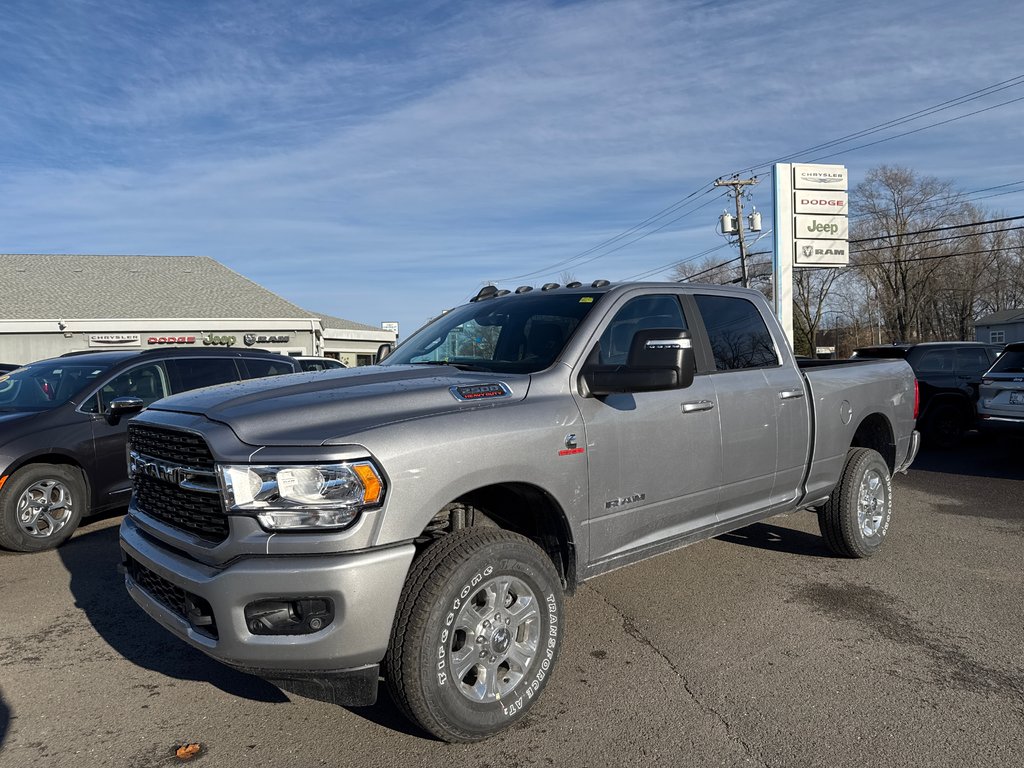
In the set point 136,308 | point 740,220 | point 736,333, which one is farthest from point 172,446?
point 740,220

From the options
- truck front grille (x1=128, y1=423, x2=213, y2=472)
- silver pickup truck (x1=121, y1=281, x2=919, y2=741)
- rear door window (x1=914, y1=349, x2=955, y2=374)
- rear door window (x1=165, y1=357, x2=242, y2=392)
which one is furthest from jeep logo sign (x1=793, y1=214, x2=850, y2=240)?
truck front grille (x1=128, y1=423, x2=213, y2=472)

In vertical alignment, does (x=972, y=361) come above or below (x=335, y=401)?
below

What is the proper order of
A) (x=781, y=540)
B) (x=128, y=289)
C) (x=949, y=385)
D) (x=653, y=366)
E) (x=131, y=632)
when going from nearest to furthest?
(x=653, y=366) → (x=131, y=632) → (x=781, y=540) → (x=949, y=385) → (x=128, y=289)

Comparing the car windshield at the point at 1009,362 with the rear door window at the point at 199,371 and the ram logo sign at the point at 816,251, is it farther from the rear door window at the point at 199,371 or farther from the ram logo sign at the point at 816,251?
the ram logo sign at the point at 816,251

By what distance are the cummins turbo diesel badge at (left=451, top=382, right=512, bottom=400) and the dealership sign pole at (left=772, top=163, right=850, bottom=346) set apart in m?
21.2

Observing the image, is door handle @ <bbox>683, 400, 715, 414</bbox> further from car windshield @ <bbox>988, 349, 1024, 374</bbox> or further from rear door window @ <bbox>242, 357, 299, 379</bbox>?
car windshield @ <bbox>988, 349, 1024, 374</bbox>

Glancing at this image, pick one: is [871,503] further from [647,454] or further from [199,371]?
[199,371]

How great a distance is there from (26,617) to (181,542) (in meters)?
2.45

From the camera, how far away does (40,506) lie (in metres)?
6.11

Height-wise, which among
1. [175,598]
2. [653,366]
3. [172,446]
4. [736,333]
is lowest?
[175,598]

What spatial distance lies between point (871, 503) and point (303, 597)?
458 cm

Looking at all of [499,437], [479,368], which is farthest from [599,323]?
[499,437]

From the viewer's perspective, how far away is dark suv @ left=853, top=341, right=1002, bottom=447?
11.5 metres

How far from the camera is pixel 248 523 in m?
2.73
